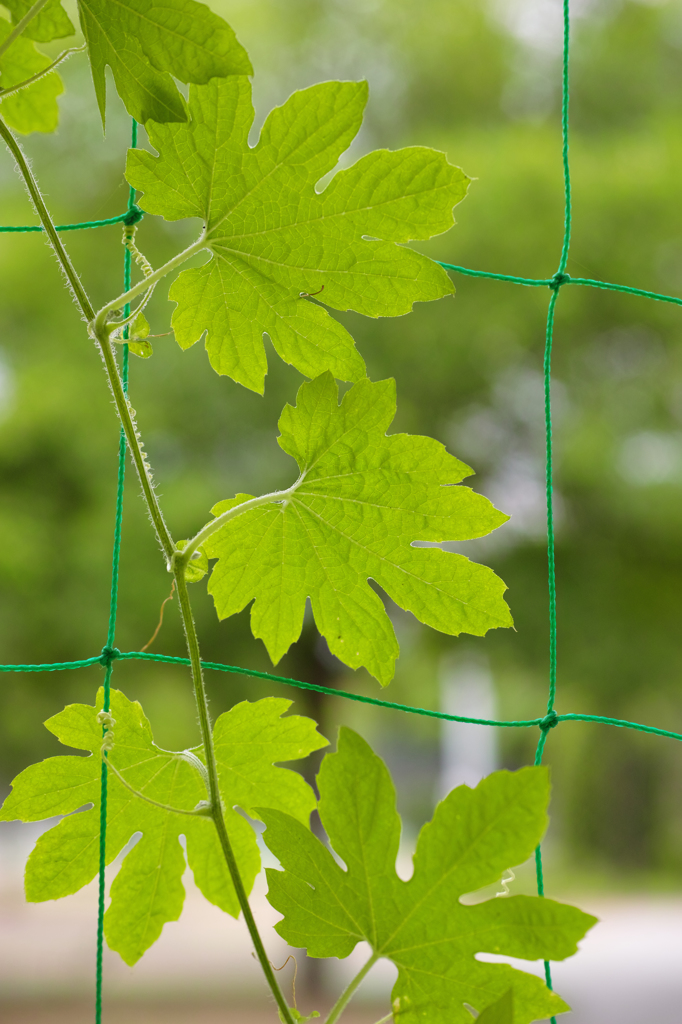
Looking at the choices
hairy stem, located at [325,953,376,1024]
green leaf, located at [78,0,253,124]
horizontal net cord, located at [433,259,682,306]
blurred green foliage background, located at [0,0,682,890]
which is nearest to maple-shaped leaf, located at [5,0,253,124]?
green leaf, located at [78,0,253,124]

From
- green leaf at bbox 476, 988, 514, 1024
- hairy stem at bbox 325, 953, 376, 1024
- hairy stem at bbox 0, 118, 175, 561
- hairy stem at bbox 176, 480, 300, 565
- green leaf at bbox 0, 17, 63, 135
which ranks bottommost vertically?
green leaf at bbox 476, 988, 514, 1024

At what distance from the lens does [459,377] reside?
4039mm

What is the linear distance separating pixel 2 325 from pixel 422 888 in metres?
4.30

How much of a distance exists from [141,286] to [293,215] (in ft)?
0.28

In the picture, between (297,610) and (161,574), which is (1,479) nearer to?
(161,574)

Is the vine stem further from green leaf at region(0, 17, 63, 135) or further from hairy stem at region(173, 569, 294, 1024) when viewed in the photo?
green leaf at region(0, 17, 63, 135)

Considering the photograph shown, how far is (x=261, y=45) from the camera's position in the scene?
4.29 meters

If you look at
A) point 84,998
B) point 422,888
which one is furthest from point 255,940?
point 84,998

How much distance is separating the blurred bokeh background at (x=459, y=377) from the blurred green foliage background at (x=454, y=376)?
0.04ft

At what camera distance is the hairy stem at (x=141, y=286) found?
343mm

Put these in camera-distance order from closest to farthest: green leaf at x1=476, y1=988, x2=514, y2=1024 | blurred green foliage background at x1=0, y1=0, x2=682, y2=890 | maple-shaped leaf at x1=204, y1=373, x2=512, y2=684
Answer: green leaf at x1=476, y1=988, x2=514, y2=1024, maple-shaped leaf at x1=204, y1=373, x2=512, y2=684, blurred green foliage background at x1=0, y1=0, x2=682, y2=890

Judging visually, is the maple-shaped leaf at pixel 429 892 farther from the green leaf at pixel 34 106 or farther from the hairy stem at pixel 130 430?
the green leaf at pixel 34 106

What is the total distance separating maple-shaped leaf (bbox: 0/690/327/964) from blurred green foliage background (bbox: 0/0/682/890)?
9.97 ft

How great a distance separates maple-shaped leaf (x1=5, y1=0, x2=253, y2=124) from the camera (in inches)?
12.9
